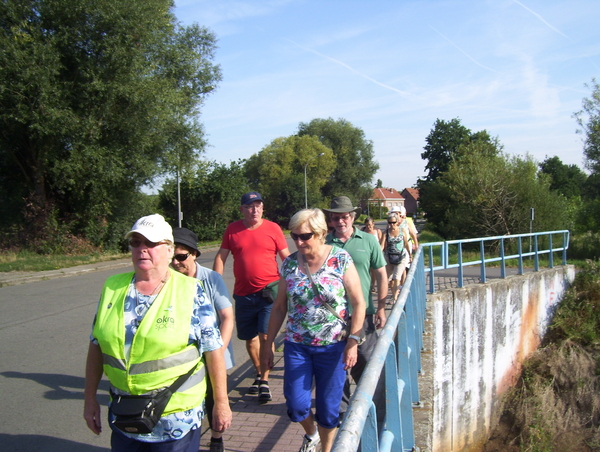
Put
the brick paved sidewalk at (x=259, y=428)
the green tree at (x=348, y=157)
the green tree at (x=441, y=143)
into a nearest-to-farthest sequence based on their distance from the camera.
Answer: the brick paved sidewalk at (x=259, y=428) < the green tree at (x=441, y=143) < the green tree at (x=348, y=157)

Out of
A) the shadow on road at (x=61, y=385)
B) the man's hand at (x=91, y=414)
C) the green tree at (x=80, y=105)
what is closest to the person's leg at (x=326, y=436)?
the man's hand at (x=91, y=414)

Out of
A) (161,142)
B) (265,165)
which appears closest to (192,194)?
(161,142)

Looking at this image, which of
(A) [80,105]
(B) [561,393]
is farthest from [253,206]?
(A) [80,105]

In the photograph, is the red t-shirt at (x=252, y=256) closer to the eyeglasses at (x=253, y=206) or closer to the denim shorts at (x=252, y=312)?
the denim shorts at (x=252, y=312)

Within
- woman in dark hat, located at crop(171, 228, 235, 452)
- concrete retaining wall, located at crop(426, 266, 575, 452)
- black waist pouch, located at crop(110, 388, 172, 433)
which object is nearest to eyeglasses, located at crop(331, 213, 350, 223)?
woman in dark hat, located at crop(171, 228, 235, 452)

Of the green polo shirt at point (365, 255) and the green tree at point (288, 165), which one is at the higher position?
the green tree at point (288, 165)

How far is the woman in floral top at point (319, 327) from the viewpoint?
10.7 feet

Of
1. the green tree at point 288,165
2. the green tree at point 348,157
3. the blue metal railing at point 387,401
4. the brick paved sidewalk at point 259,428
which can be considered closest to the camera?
the blue metal railing at point 387,401

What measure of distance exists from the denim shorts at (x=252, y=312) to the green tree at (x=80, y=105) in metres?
16.6

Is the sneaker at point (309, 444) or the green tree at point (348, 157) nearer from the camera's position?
the sneaker at point (309, 444)

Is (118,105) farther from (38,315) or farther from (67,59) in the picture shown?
(38,315)

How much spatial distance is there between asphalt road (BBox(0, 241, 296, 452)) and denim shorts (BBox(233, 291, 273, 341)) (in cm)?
89

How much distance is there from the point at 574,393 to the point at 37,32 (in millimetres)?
20487

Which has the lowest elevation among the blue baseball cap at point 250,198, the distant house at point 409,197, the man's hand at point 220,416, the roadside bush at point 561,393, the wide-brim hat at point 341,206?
the roadside bush at point 561,393
